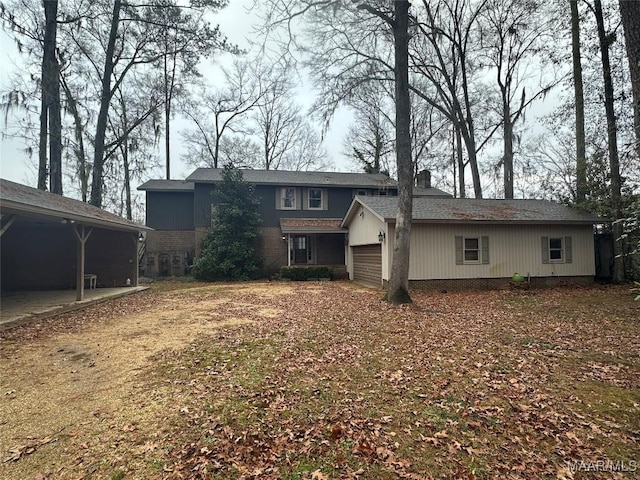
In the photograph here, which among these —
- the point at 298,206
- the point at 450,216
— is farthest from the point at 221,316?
the point at 298,206

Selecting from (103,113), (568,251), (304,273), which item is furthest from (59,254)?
(568,251)

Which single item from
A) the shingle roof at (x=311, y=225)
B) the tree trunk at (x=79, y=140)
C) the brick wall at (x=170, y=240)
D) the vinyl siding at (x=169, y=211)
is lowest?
the brick wall at (x=170, y=240)

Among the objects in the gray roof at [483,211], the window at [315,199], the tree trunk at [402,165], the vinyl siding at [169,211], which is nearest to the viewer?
the tree trunk at [402,165]

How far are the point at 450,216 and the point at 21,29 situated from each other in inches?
764

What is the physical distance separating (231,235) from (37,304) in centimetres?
959

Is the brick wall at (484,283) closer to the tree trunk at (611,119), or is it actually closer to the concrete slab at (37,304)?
the tree trunk at (611,119)

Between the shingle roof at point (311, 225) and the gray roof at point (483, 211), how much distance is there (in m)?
3.59

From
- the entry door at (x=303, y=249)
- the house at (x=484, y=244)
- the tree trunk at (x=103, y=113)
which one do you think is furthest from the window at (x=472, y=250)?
the tree trunk at (x=103, y=113)

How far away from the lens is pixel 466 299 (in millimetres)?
10812

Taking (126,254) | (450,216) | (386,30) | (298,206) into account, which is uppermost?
(386,30)

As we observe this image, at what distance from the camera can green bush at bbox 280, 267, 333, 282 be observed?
17.8 metres

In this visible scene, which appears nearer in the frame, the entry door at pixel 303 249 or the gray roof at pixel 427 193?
the entry door at pixel 303 249

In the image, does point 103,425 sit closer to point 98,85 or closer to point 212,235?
point 212,235

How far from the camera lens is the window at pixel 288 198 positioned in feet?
67.3
